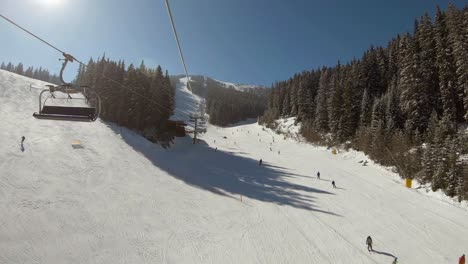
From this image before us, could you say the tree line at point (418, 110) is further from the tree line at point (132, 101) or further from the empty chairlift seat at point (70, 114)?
the tree line at point (132, 101)

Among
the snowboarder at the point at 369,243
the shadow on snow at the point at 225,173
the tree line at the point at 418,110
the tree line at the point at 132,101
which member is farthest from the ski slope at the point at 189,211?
the tree line at the point at 132,101

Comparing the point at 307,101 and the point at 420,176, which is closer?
the point at 420,176

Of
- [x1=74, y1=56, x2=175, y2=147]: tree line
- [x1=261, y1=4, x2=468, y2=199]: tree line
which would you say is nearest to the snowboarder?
A: [x1=261, y1=4, x2=468, y2=199]: tree line

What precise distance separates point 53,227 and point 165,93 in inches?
1538

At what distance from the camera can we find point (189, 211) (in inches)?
866

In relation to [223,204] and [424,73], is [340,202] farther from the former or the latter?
[424,73]

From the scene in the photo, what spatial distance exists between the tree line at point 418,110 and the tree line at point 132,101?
37493 mm

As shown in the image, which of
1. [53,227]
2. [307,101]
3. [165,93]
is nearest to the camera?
[53,227]

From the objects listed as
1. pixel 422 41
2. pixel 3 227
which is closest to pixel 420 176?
pixel 422 41

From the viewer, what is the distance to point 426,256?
49.9ft

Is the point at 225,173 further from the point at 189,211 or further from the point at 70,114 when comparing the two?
the point at 70,114

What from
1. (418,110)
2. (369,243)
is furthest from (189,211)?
(418,110)

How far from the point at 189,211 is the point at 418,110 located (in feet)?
135

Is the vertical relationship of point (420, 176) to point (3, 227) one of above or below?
above
